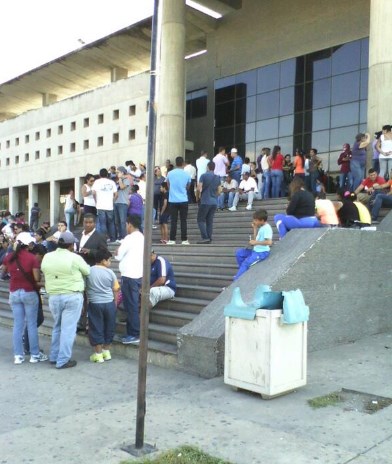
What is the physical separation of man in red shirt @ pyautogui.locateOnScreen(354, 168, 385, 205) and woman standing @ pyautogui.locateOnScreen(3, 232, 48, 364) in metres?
6.99

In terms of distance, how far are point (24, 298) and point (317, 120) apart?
17.5 meters

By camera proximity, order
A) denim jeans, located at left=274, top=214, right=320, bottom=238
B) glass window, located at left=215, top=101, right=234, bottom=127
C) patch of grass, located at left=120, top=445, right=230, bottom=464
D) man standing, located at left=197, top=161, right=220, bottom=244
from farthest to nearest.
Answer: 1. glass window, located at left=215, top=101, right=234, bottom=127
2. man standing, located at left=197, top=161, right=220, bottom=244
3. denim jeans, located at left=274, top=214, right=320, bottom=238
4. patch of grass, located at left=120, top=445, right=230, bottom=464

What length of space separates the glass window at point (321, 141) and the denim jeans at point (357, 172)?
8915 mm

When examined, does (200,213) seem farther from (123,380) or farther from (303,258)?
(123,380)

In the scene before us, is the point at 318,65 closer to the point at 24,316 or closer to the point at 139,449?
the point at 24,316

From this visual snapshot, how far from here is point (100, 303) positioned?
271 inches

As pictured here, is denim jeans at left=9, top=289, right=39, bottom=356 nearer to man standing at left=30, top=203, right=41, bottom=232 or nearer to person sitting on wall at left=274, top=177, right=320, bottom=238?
person sitting on wall at left=274, top=177, right=320, bottom=238

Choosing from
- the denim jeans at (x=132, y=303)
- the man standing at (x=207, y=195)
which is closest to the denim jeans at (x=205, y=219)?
the man standing at (x=207, y=195)

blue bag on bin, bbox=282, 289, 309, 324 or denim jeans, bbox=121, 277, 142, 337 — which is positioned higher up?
blue bag on bin, bbox=282, 289, 309, 324

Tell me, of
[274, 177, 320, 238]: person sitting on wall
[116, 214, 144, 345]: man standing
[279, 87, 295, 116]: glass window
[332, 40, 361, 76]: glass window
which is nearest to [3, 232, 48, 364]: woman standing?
[116, 214, 144, 345]: man standing

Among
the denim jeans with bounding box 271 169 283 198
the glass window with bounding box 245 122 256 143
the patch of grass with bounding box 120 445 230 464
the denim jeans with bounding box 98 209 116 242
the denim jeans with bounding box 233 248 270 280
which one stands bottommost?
the patch of grass with bounding box 120 445 230 464

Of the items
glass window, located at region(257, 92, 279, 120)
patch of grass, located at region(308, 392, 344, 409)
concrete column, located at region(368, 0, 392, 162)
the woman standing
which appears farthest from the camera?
glass window, located at region(257, 92, 279, 120)

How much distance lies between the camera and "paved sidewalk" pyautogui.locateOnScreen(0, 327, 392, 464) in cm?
379

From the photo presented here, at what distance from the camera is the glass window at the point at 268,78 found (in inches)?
918
